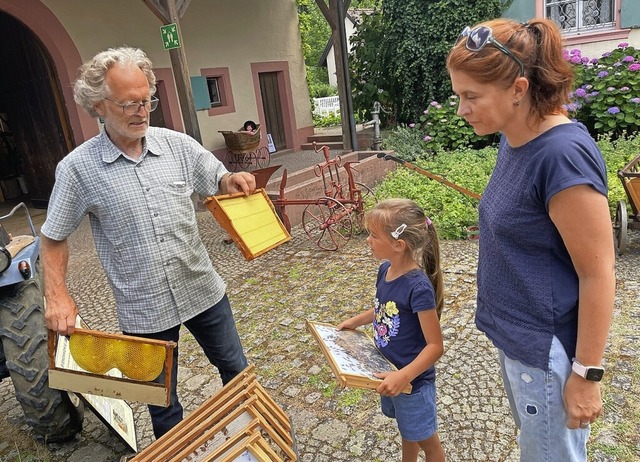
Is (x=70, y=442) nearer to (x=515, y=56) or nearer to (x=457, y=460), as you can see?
(x=457, y=460)

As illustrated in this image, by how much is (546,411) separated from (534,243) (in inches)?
19.7

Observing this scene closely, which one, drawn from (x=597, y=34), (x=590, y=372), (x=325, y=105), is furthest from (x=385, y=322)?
(x=325, y=105)

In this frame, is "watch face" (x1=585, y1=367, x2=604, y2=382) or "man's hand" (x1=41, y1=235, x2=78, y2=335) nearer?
"watch face" (x1=585, y1=367, x2=604, y2=382)

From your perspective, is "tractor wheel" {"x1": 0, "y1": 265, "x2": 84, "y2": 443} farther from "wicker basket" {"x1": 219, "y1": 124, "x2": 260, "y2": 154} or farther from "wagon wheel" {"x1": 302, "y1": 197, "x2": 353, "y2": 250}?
"wicker basket" {"x1": 219, "y1": 124, "x2": 260, "y2": 154}

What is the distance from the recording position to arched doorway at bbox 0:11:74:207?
7.72 metres

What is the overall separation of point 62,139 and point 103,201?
713 cm

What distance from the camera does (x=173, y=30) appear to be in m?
6.39

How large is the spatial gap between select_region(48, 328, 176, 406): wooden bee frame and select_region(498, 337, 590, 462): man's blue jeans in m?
1.24

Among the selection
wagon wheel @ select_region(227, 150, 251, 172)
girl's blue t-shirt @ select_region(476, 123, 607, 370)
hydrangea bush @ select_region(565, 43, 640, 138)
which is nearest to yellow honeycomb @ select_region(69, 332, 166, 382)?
girl's blue t-shirt @ select_region(476, 123, 607, 370)

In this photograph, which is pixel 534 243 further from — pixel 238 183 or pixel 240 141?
pixel 240 141

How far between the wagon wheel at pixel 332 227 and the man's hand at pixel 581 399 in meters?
4.30

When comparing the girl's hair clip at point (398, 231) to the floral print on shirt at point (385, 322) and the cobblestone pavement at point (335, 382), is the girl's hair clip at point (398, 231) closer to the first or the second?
the floral print on shirt at point (385, 322)

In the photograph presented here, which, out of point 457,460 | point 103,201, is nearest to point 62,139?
point 103,201

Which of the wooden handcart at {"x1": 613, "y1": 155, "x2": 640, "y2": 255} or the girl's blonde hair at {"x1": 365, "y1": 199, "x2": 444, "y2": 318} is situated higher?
the girl's blonde hair at {"x1": 365, "y1": 199, "x2": 444, "y2": 318}
